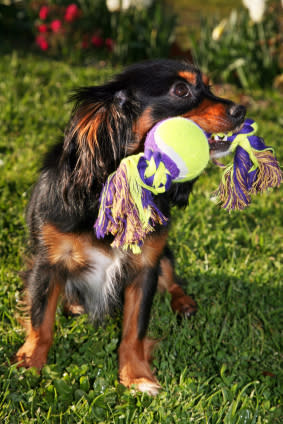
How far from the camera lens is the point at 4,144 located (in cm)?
441

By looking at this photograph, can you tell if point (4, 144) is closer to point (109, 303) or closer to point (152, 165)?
point (109, 303)

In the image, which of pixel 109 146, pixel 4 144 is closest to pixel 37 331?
pixel 109 146

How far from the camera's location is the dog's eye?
2203 millimetres

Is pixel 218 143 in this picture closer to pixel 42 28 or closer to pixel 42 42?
pixel 42 42

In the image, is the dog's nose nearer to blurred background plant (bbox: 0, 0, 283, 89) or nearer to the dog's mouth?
the dog's mouth

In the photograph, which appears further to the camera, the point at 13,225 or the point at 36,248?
the point at 13,225

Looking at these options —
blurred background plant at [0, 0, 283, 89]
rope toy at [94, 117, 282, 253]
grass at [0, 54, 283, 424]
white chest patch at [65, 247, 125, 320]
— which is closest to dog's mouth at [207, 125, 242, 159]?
rope toy at [94, 117, 282, 253]

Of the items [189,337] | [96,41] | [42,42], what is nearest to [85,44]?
[96,41]

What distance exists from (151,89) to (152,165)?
17.9 inches

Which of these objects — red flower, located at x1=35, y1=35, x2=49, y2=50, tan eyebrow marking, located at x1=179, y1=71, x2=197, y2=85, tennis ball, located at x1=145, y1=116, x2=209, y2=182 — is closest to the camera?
tennis ball, located at x1=145, y1=116, x2=209, y2=182

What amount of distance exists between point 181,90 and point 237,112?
0.88ft

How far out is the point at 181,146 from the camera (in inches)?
74.9

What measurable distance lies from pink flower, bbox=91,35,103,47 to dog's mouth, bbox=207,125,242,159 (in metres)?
5.61

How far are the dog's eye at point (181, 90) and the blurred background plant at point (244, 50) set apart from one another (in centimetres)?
479
